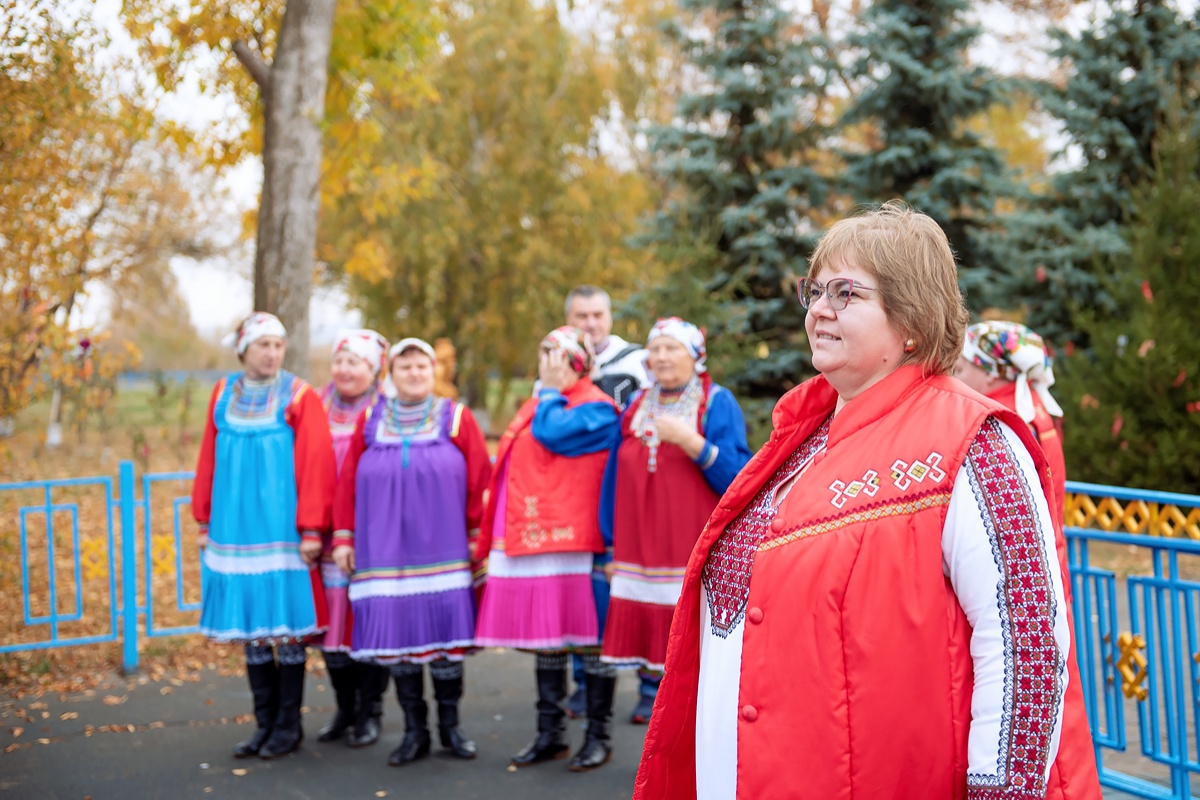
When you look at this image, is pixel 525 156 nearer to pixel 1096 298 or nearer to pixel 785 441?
pixel 1096 298

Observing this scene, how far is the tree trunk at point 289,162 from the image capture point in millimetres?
7316

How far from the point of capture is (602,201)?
817 inches

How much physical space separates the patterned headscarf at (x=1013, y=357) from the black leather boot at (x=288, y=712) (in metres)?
3.57

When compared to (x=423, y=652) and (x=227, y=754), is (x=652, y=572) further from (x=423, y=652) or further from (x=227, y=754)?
(x=227, y=754)

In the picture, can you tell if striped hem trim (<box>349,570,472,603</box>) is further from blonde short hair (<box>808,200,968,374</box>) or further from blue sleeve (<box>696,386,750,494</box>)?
blonde short hair (<box>808,200,968,374</box>)

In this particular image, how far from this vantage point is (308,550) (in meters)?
5.00

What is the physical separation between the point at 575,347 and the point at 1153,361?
25.6ft

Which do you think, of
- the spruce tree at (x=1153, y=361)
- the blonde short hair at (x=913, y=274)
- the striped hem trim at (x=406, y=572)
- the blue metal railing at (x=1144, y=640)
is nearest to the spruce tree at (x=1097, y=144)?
the spruce tree at (x=1153, y=361)

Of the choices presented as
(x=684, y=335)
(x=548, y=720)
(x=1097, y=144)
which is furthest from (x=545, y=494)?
(x=1097, y=144)

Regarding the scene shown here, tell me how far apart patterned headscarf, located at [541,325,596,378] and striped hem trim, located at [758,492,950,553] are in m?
2.95

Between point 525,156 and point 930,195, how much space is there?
1133 cm

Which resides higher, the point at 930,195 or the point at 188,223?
the point at 188,223

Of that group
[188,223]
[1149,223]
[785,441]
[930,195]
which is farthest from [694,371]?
[188,223]

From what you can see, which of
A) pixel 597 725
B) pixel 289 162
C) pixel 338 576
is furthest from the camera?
pixel 289 162
